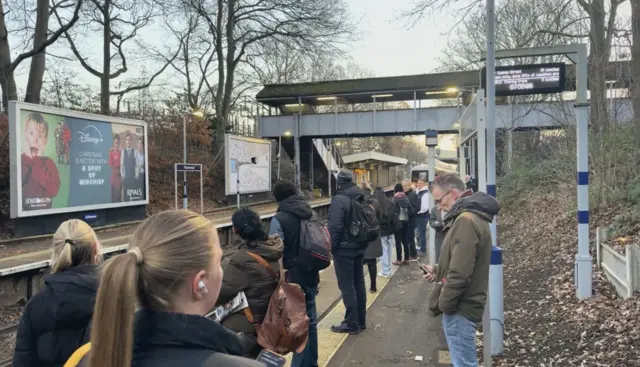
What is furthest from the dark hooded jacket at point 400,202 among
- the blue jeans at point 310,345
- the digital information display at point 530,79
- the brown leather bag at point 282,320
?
the brown leather bag at point 282,320

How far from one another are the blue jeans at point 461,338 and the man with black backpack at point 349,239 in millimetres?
2006

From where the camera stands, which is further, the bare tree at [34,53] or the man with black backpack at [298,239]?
the bare tree at [34,53]

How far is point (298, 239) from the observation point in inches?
167

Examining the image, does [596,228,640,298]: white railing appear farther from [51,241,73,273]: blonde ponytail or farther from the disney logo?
the disney logo

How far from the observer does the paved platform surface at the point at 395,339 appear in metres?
4.77

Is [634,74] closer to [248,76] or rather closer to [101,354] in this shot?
[101,354]

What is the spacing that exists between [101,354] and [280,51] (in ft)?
87.6

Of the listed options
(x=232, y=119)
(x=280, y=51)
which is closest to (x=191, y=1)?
(x=280, y=51)

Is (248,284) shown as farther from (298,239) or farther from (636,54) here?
(636,54)

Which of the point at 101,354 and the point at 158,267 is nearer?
the point at 101,354

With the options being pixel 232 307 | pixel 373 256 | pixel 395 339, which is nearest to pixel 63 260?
pixel 232 307

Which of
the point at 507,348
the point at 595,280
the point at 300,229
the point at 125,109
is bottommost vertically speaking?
the point at 507,348

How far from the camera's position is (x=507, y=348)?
193 inches

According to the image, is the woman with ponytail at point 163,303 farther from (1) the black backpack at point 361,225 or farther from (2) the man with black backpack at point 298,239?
(1) the black backpack at point 361,225
